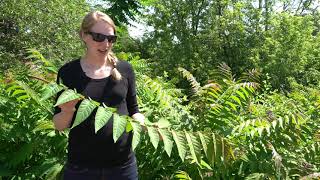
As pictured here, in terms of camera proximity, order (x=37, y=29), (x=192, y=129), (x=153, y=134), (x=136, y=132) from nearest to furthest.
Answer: (x=136, y=132) → (x=153, y=134) → (x=192, y=129) → (x=37, y=29)

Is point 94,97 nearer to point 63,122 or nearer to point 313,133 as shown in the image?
point 63,122

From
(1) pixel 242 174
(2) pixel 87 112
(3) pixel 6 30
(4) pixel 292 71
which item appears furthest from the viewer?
(4) pixel 292 71

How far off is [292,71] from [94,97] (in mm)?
30615

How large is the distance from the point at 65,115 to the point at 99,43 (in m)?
0.48

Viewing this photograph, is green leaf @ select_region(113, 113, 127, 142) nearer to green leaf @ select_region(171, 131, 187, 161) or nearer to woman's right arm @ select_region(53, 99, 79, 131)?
woman's right arm @ select_region(53, 99, 79, 131)

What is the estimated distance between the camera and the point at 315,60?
34.5 metres

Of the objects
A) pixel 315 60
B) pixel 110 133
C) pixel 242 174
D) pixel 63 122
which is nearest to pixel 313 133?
pixel 242 174

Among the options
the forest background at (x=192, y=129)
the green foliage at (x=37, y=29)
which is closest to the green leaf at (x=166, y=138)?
the forest background at (x=192, y=129)

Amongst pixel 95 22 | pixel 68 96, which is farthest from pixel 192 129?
pixel 68 96

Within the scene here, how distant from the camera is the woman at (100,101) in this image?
9.32 ft

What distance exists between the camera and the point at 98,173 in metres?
2.86

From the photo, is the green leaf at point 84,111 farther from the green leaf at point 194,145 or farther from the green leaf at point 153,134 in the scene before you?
the green leaf at point 194,145

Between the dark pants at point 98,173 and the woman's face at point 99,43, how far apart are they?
2.28ft

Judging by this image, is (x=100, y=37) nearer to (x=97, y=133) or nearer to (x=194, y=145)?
(x=97, y=133)
